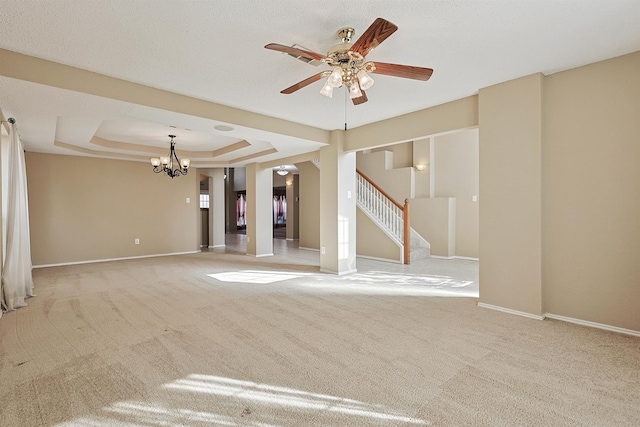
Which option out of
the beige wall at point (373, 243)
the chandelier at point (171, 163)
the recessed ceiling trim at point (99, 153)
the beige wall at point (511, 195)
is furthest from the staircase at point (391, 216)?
the recessed ceiling trim at point (99, 153)

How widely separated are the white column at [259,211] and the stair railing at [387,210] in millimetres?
2455

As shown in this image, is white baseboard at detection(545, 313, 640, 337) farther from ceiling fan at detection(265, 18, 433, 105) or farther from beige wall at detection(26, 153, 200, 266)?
beige wall at detection(26, 153, 200, 266)

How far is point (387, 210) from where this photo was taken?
24.7ft

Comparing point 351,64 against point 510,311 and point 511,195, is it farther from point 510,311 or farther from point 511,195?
point 510,311

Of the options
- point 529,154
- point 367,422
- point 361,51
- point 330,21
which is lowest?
Answer: point 367,422

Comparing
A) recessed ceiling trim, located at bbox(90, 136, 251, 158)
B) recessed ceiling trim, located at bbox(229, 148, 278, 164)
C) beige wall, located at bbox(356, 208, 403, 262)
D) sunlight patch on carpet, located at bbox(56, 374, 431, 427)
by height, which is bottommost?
sunlight patch on carpet, located at bbox(56, 374, 431, 427)

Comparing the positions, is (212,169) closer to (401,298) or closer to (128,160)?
(128,160)

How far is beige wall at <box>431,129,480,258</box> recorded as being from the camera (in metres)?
7.40

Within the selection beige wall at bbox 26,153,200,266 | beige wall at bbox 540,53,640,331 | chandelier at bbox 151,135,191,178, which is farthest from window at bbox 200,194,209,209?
beige wall at bbox 540,53,640,331

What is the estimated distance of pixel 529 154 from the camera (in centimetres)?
341

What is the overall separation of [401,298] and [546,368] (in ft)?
6.33

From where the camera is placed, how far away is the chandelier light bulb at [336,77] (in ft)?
8.11

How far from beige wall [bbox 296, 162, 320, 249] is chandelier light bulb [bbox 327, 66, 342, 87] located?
262 inches

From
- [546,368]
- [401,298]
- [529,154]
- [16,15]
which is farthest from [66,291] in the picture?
[529,154]
